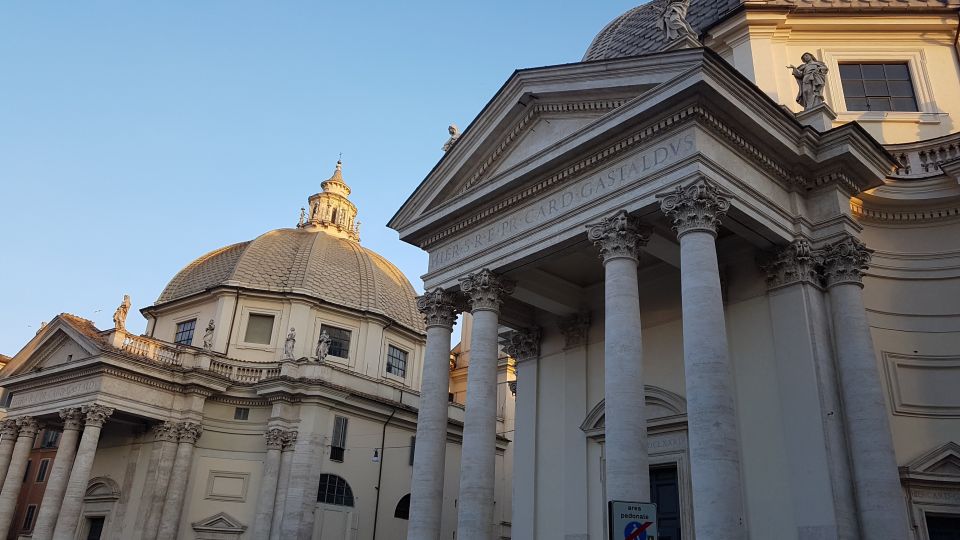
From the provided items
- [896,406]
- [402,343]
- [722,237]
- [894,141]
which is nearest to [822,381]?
[896,406]

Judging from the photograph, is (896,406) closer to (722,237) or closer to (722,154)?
(722,237)

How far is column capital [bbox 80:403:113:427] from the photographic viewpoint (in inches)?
1101

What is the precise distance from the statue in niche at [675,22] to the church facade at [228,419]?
634 inches

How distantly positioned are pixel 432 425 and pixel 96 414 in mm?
16729

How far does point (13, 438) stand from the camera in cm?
3109

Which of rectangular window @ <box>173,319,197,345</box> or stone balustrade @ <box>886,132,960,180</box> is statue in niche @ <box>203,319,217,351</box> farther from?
stone balustrade @ <box>886,132,960,180</box>

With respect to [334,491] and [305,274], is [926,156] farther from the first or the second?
[305,274]

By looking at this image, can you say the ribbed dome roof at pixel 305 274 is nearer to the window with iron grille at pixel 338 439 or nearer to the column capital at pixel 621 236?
the window with iron grille at pixel 338 439

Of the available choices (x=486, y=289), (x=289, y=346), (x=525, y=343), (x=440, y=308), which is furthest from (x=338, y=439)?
(x=486, y=289)

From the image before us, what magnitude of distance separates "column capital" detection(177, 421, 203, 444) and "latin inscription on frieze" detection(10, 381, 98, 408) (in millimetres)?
3531

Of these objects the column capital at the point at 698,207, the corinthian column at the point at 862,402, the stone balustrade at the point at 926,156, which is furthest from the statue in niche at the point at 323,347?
the stone balustrade at the point at 926,156

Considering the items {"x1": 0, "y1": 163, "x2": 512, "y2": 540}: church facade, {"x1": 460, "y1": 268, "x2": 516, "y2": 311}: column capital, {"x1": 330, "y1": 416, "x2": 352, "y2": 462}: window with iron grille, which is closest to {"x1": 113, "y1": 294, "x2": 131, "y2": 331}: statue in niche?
{"x1": 0, "y1": 163, "x2": 512, "y2": 540}: church facade

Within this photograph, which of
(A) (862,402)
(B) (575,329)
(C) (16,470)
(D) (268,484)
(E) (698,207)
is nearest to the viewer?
(E) (698,207)

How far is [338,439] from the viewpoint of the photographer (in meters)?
31.8
